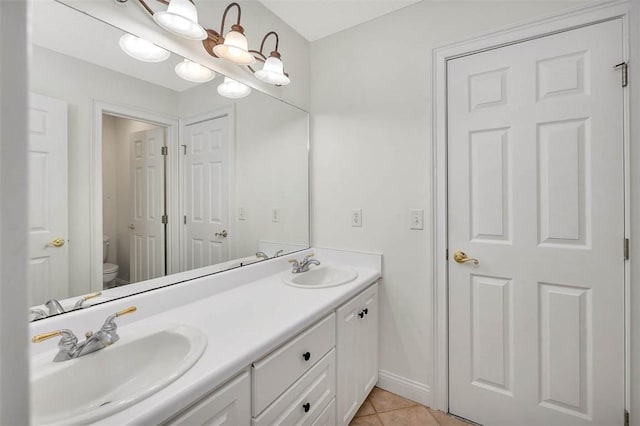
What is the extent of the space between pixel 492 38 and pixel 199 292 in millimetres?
1974

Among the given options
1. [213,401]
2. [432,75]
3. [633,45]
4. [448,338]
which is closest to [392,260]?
[448,338]

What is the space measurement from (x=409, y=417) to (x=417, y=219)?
1.14 m

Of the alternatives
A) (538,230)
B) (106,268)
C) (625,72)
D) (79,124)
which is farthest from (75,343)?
(625,72)

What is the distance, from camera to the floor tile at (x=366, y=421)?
153cm

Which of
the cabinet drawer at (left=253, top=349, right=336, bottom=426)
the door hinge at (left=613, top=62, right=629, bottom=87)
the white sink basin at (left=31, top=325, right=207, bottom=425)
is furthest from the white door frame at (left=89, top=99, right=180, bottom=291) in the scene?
the door hinge at (left=613, top=62, right=629, bottom=87)

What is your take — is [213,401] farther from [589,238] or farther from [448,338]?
[589,238]

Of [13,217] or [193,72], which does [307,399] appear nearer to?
[13,217]

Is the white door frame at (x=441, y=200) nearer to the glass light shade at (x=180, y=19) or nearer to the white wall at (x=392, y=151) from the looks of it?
the white wall at (x=392, y=151)

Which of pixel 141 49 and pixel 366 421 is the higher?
pixel 141 49

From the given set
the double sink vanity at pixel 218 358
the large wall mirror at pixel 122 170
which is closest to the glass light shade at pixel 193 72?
the large wall mirror at pixel 122 170

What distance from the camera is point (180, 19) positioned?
1146 millimetres

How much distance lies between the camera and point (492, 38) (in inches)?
56.7

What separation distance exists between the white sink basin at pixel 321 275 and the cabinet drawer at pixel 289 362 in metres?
0.47

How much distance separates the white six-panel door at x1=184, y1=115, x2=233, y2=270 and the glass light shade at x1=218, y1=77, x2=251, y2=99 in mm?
126
